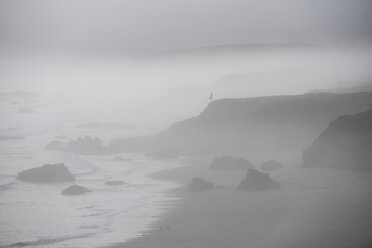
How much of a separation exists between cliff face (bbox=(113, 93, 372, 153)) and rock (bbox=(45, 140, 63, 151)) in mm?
6322

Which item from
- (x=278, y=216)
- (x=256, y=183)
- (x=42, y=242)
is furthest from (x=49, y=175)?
(x=278, y=216)

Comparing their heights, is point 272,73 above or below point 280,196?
above

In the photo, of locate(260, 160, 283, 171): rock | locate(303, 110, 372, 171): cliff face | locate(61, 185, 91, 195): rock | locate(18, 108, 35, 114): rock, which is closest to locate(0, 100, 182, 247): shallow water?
locate(61, 185, 91, 195): rock

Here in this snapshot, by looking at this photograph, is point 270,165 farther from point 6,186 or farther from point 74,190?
point 6,186

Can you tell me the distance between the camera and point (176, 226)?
14969 millimetres

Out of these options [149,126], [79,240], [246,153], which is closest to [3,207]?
[79,240]

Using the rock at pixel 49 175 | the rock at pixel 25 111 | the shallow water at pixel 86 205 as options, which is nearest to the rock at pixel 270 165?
the shallow water at pixel 86 205

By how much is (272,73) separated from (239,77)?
11.7ft

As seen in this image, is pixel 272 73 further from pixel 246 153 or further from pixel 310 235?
pixel 310 235

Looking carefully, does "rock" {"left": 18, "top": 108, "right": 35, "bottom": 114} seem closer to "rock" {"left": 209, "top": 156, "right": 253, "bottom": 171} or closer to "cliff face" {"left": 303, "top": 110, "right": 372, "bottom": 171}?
"rock" {"left": 209, "top": 156, "right": 253, "bottom": 171}

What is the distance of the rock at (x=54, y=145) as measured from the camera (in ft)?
118

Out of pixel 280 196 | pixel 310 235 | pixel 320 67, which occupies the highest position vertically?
pixel 320 67

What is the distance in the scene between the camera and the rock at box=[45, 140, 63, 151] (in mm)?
35822

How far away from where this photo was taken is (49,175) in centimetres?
2414
